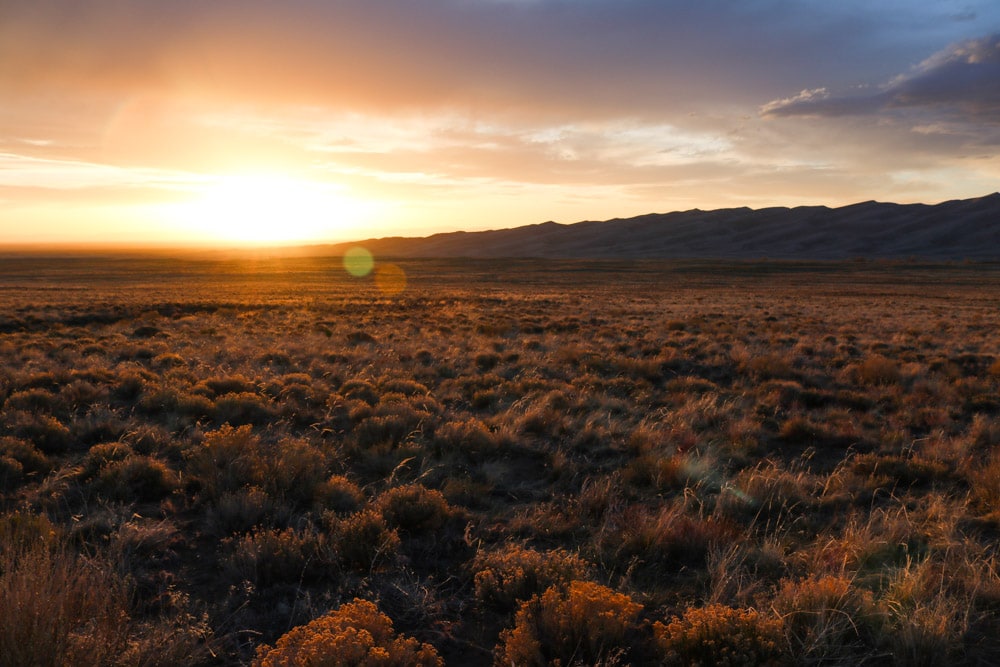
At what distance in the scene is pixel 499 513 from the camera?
5.36 metres

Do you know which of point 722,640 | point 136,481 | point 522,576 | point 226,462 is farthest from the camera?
point 226,462

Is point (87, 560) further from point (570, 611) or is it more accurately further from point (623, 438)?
point (623, 438)

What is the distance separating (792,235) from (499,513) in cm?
15077

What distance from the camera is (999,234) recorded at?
384ft

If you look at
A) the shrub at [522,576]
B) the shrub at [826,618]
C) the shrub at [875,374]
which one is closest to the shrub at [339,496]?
the shrub at [522,576]

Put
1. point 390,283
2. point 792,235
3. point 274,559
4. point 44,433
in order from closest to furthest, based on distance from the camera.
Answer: point 274,559, point 44,433, point 390,283, point 792,235

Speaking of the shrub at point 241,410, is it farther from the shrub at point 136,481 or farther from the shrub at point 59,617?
the shrub at point 59,617

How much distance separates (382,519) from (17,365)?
11.7 m

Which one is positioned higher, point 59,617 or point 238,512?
point 59,617

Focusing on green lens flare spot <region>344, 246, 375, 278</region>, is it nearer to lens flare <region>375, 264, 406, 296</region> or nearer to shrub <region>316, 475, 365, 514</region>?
lens flare <region>375, 264, 406, 296</region>

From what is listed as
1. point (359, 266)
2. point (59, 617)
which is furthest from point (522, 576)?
point (359, 266)

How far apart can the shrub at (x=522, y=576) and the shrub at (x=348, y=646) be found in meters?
0.85

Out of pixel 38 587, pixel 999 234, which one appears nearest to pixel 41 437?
pixel 38 587

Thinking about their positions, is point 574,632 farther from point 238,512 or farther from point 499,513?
point 238,512
